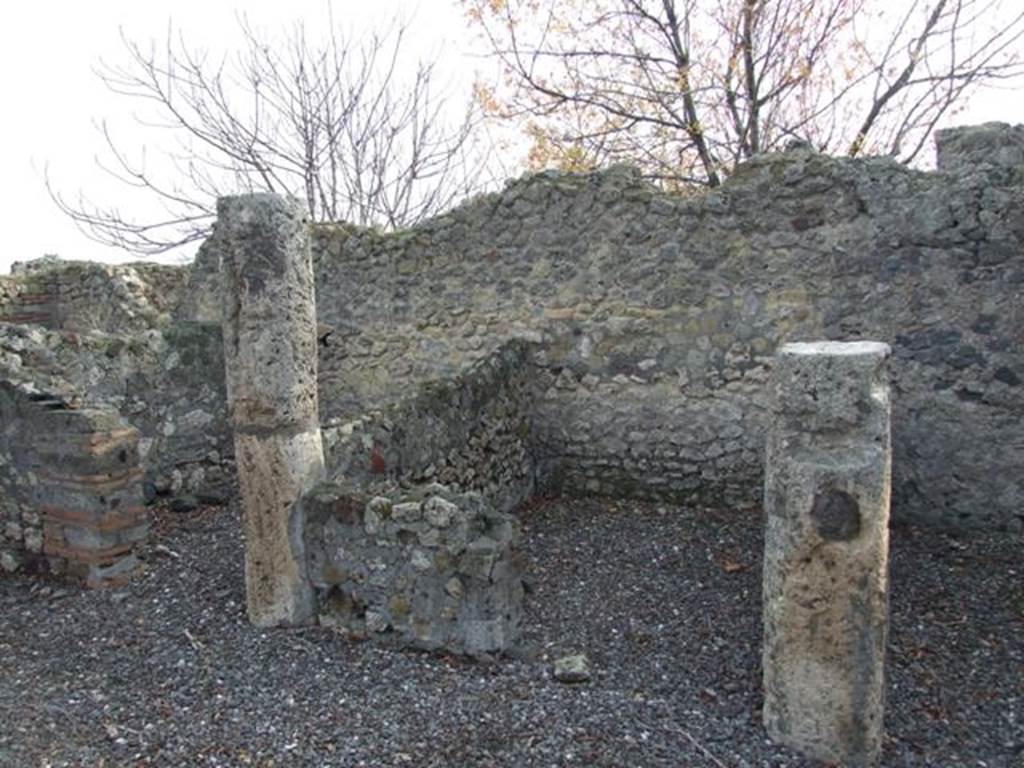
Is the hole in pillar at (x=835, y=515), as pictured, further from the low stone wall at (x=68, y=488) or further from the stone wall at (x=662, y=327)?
the low stone wall at (x=68, y=488)

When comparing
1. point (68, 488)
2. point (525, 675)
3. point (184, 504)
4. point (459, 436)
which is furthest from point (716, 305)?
point (68, 488)

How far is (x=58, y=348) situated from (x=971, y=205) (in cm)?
676

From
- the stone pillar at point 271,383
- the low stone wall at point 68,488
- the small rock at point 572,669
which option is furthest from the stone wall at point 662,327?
the small rock at point 572,669

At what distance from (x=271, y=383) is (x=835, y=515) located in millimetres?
2878

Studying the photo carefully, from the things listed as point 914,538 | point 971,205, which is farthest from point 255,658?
point 971,205

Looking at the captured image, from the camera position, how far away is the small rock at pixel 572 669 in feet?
12.9

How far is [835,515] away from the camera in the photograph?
10.5 ft

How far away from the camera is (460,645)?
164 inches

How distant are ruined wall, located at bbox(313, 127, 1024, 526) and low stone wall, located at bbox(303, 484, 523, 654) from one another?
273 cm

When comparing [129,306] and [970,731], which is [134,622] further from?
[129,306]

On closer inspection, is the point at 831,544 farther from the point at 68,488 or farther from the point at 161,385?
the point at 161,385

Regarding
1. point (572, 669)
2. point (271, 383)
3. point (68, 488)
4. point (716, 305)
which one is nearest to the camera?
point (572, 669)

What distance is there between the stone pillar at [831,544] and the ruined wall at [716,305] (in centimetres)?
272

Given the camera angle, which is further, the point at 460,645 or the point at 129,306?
the point at 129,306
